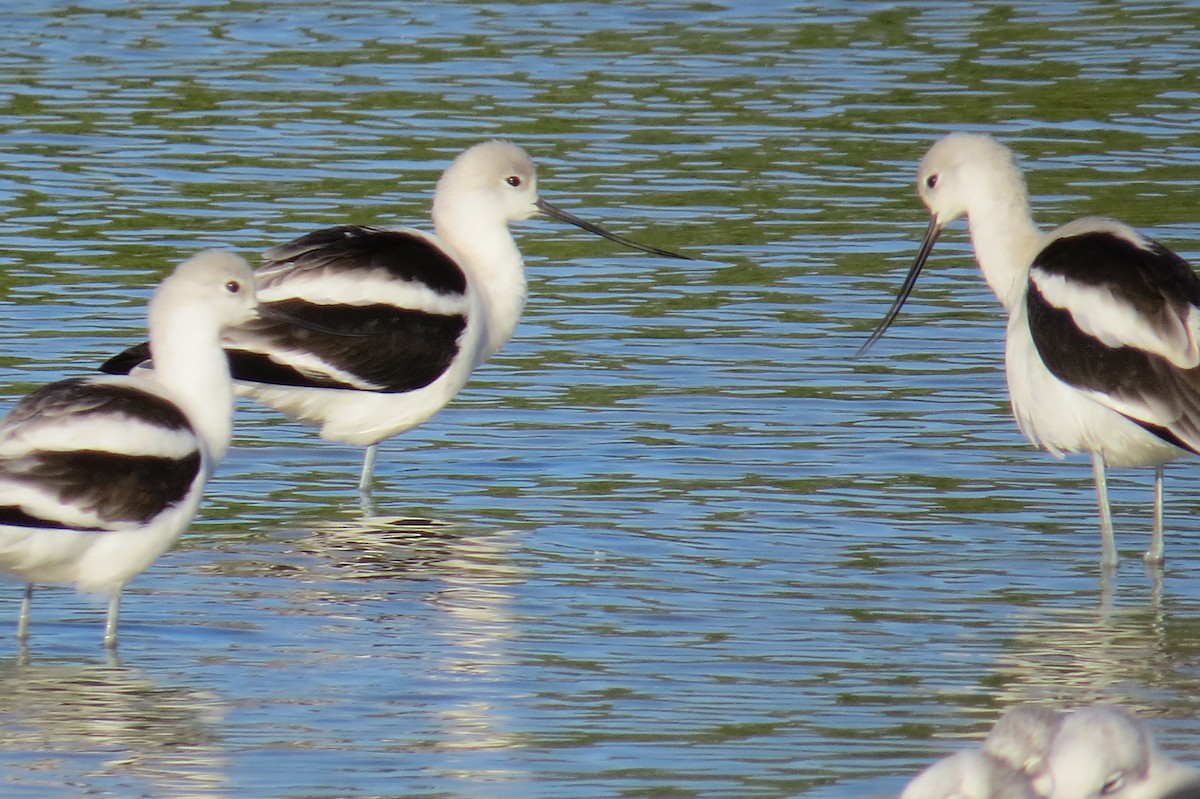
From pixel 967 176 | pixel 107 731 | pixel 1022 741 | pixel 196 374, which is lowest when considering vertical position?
pixel 107 731

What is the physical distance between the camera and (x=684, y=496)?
366 inches

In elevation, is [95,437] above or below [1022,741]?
above

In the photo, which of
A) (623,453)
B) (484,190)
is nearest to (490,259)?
(484,190)

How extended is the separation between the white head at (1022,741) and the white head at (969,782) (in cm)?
15

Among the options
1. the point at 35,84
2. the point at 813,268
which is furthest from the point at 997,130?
the point at 35,84

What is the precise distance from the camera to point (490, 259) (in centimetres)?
1046

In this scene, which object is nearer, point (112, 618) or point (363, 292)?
point (112, 618)

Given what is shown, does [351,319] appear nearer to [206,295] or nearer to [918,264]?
[206,295]

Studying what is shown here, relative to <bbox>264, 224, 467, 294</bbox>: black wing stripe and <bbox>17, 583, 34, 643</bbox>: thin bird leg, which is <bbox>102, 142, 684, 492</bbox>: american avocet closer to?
<bbox>264, 224, 467, 294</bbox>: black wing stripe

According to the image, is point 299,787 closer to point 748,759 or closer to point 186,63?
point 748,759

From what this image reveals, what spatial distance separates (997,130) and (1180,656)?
27.8ft

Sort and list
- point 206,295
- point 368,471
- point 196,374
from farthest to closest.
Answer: point 368,471
point 206,295
point 196,374

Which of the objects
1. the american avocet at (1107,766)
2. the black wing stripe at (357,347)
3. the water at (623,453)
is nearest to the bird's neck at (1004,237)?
the water at (623,453)

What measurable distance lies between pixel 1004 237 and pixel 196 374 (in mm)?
3164
